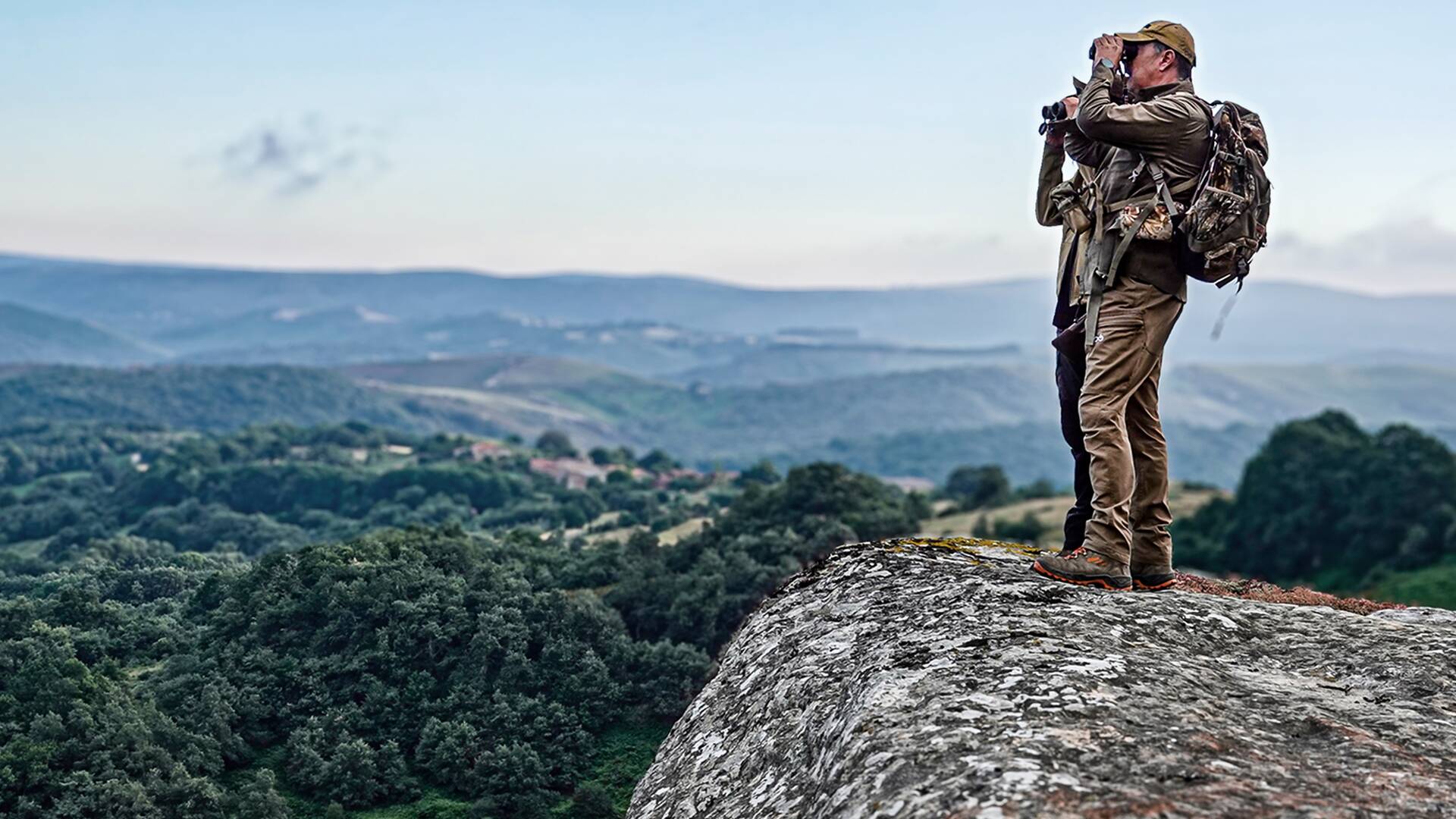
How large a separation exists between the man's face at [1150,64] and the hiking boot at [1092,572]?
3911mm

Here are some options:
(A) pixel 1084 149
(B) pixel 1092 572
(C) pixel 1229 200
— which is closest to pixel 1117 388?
(B) pixel 1092 572

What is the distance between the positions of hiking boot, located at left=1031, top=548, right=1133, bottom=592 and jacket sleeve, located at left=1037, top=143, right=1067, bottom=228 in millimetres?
3093

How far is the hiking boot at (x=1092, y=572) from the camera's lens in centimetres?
1000

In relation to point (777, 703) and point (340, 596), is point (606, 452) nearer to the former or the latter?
point (340, 596)

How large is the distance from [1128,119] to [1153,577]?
390 cm

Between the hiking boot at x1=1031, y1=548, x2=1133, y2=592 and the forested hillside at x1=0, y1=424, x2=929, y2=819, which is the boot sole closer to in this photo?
the hiking boot at x1=1031, y1=548, x2=1133, y2=592

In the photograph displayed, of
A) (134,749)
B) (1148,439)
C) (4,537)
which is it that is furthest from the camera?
(4,537)

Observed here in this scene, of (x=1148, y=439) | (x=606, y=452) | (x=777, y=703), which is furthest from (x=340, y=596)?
(x=606, y=452)

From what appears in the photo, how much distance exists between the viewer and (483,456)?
317 feet

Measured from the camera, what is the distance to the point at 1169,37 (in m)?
10.0

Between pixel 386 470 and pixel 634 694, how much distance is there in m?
72.4

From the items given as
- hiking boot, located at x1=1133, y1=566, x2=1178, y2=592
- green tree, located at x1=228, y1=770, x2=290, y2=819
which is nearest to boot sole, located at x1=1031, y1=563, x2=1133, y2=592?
hiking boot, located at x1=1133, y1=566, x2=1178, y2=592

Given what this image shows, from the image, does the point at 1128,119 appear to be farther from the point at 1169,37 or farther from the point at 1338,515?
the point at 1338,515

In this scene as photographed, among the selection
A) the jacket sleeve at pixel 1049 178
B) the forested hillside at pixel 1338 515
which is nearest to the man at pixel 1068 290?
the jacket sleeve at pixel 1049 178
